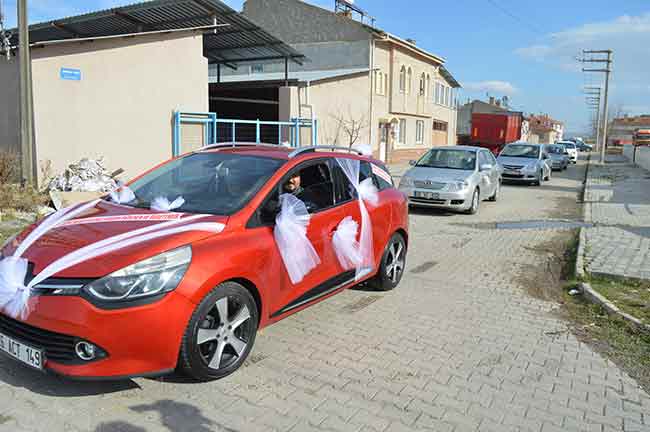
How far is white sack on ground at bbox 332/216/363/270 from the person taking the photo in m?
5.11

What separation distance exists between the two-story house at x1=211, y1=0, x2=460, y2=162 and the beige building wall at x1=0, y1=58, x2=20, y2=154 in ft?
34.1

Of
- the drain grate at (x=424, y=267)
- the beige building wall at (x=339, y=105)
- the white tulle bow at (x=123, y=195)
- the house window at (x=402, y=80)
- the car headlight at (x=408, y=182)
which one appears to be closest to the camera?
the white tulle bow at (x=123, y=195)

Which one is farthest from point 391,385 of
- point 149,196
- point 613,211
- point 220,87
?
point 220,87

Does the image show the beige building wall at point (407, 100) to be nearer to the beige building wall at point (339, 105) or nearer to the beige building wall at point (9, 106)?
the beige building wall at point (339, 105)

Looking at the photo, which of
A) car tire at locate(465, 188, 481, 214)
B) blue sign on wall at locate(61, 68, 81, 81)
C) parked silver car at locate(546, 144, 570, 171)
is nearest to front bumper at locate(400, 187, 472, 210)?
car tire at locate(465, 188, 481, 214)

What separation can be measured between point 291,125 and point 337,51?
36.2ft

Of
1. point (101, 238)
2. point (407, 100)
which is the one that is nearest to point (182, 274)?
point (101, 238)

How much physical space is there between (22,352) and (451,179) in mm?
10297

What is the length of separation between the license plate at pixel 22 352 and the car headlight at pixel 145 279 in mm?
542

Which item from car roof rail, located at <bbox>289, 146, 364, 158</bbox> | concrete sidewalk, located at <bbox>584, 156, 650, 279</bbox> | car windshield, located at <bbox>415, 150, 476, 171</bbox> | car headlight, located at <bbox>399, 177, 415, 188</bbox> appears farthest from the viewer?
car windshield, located at <bbox>415, 150, 476, 171</bbox>

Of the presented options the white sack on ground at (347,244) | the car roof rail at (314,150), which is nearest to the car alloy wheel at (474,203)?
the car roof rail at (314,150)

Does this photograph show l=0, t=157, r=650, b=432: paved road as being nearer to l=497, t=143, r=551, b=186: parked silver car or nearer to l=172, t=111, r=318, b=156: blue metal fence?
l=172, t=111, r=318, b=156: blue metal fence

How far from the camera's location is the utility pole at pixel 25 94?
10.5m

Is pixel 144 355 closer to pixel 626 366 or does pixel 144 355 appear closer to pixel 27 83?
pixel 626 366
